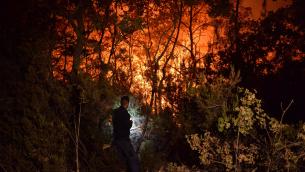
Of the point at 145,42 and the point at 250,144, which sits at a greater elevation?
the point at 145,42

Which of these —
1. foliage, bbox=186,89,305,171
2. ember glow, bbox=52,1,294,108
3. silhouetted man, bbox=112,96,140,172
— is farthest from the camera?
ember glow, bbox=52,1,294,108

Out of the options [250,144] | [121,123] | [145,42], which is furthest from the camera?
[145,42]

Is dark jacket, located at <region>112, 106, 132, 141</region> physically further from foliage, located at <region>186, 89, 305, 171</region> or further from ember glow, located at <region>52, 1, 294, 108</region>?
ember glow, located at <region>52, 1, 294, 108</region>

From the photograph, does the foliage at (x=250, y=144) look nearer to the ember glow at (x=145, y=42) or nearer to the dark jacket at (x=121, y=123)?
the dark jacket at (x=121, y=123)

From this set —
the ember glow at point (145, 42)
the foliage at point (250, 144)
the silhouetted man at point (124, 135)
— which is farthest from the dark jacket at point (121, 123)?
the ember glow at point (145, 42)

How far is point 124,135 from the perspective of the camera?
927 cm

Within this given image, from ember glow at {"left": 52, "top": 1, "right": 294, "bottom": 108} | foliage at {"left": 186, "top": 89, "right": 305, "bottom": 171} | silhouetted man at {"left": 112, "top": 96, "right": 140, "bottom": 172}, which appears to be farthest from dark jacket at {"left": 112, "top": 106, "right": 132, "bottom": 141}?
ember glow at {"left": 52, "top": 1, "right": 294, "bottom": 108}

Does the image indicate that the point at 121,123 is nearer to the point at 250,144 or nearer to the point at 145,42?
the point at 250,144

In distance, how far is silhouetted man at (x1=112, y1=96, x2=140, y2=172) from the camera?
9188 mm

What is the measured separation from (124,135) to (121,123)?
0.27 meters

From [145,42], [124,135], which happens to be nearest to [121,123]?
[124,135]

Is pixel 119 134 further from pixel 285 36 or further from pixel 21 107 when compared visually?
pixel 285 36

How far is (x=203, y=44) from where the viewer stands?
86.0 ft

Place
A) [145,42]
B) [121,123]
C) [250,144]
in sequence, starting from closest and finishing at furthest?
1. [250,144]
2. [121,123]
3. [145,42]
